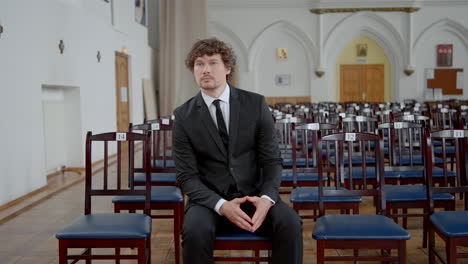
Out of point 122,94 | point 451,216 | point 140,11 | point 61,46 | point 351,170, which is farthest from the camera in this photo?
point 140,11

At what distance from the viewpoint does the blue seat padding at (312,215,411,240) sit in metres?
2.62

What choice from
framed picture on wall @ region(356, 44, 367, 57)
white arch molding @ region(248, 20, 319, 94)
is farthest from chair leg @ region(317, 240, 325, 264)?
framed picture on wall @ region(356, 44, 367, 57)

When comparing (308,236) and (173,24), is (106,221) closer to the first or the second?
(308,236)

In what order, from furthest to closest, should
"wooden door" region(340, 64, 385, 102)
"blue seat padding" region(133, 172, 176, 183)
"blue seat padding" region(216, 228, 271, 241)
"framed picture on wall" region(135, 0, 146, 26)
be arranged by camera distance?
"wooden door" region(340, 64, 385, 102), "framed picture on wall" region(135, 0, 146, 26), "blue seat padding" region(133, 172, 176, 183), "blue seat padding" region(216, 228, 271, 241)

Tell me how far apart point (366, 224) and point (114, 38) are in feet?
27.9

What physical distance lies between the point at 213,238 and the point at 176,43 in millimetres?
12841

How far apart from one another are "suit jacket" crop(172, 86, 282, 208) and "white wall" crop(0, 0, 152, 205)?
137 inches

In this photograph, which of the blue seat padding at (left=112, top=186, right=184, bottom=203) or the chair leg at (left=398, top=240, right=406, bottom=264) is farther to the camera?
the blue seat padding at (left=112, top=186, right=184, bottom=203)

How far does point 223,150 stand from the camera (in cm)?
264

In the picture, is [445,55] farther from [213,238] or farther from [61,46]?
[213,238]

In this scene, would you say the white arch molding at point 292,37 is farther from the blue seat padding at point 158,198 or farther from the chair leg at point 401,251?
the chair leg at point 401,251

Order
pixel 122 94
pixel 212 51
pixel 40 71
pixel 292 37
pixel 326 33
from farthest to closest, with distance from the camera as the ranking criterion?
1. pixel 292 37
2. pixel 326 33
3. pixel 122 94
4. pixel 40 71
5. pixel 212 51

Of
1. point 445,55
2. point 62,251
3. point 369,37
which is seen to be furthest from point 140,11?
point 445,55

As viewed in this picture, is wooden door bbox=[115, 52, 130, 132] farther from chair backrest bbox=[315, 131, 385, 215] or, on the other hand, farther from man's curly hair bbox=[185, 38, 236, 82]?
man's curly hair bbox=[185, 38, 236, 82]
